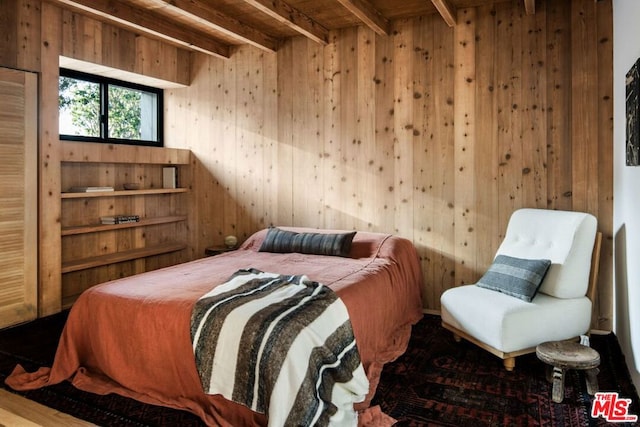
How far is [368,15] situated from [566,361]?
274 cm

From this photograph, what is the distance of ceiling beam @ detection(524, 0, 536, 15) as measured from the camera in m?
3.33

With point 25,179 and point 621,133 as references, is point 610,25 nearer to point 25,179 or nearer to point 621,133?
point 621,133

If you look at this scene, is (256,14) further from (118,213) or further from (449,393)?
(449,393)

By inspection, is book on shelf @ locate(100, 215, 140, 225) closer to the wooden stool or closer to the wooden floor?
the wooden floor

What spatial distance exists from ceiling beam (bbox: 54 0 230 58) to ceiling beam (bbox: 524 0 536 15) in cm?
278

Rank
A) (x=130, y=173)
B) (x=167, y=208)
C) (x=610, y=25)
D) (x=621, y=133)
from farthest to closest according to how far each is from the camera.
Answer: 1. (x=167, y=208)
2. (x=130, y=173)
3. (x=610, y=25)
4. (x=621, y=133)

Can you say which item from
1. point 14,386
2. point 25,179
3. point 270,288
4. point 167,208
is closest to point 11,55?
point 25,179

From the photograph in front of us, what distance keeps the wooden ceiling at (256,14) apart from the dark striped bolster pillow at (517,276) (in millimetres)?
1824

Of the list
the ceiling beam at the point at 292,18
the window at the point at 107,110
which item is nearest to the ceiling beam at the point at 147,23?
the window at the point at 107,110

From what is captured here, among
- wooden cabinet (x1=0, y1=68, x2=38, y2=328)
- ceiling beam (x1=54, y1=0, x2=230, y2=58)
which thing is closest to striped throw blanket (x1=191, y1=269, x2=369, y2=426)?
wooden cabinet (x1=0, y1=68, x2=38, y2=328)

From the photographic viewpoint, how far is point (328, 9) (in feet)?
12.6

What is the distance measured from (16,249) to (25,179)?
529mm

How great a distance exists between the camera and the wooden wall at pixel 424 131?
11.3 feet

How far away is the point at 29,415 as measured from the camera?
2287 millimetres
